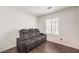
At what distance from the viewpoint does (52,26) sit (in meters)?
1.42

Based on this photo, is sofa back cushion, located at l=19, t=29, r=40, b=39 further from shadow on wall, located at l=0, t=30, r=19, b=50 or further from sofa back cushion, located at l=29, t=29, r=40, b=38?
shadow on wall, located at l=0, t=30, r=19, b=50

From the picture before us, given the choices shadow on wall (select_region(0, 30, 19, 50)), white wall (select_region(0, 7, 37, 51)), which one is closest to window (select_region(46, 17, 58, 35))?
white wall (select_region(0, 7, 37, 51))

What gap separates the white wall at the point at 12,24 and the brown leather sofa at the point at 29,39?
125mm

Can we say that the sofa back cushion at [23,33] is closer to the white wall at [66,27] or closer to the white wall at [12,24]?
the white wall at [12,24]

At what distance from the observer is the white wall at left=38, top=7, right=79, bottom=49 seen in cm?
142

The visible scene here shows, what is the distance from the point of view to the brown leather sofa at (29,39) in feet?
4.45

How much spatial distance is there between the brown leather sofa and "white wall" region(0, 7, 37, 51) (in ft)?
0.41

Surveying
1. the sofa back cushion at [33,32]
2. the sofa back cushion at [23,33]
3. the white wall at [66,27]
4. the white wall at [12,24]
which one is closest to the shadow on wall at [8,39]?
the white wall at [12,24]

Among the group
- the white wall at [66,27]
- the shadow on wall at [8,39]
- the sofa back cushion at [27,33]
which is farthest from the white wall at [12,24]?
the white wall at [66,27]

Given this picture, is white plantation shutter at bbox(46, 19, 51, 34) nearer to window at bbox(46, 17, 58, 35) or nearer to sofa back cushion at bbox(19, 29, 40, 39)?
window at bbox(46, 17, 58, 35)

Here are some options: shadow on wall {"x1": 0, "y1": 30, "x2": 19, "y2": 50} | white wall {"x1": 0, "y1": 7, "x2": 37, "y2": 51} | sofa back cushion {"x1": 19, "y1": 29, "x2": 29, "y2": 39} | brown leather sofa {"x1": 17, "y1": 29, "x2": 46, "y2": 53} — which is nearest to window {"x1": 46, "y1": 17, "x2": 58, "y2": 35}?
brown leather sofa {"x1": 17, "y1": 29, "x2": 46, "y2": 53}

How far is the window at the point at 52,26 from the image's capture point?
4.66 ft

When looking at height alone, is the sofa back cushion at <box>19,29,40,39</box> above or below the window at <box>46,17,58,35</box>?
below

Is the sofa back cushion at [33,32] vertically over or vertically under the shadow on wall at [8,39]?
over
